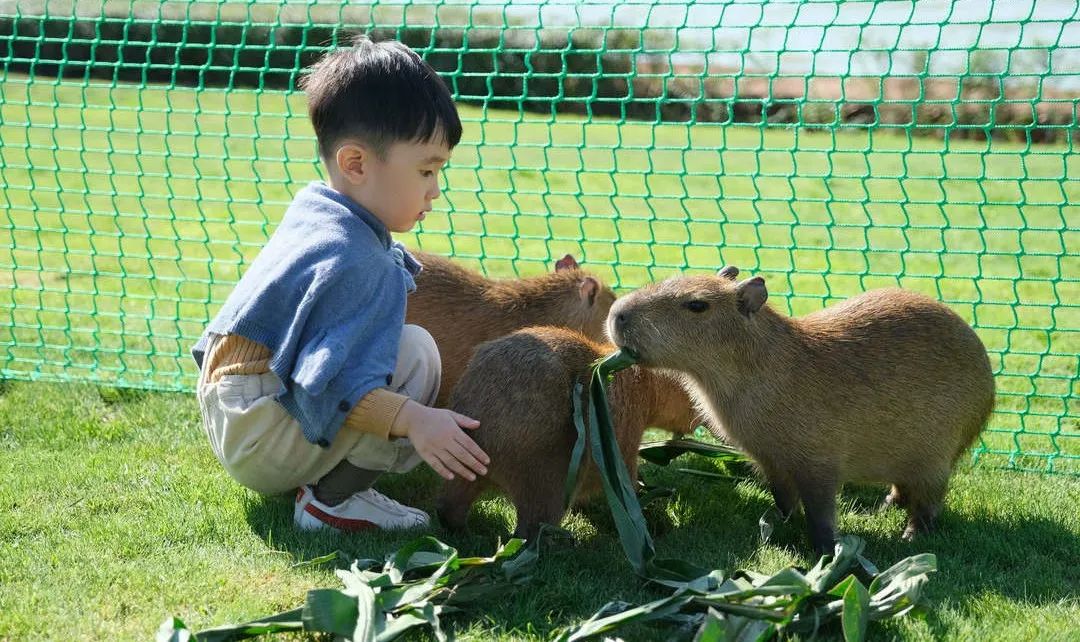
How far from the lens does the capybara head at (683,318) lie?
3482 millimetres

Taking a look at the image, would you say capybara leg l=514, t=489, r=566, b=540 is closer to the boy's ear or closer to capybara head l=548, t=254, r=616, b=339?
the boy's ear

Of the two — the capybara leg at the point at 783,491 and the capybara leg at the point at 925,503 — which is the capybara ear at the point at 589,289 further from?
the capybara leg at the point at 925,503

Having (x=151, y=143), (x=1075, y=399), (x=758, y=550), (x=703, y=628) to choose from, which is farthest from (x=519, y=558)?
(x=151, y=143)

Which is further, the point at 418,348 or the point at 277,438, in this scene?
the point at 418,348

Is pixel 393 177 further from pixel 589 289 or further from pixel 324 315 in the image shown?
pixel 589 289

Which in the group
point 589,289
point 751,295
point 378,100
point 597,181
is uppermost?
point 378,100

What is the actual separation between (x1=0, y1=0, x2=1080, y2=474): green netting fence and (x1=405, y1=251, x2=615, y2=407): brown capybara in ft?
2.30

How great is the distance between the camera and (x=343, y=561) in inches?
129

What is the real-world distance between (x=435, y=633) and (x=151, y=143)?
40.1 ft

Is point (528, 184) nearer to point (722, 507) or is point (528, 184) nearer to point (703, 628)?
point (722, 507)

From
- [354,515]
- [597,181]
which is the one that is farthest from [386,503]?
[597,181]

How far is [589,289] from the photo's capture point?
4.62 metres

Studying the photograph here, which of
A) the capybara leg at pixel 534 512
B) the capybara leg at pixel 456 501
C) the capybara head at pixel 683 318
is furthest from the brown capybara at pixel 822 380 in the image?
the capybara leg at pixel 456 501

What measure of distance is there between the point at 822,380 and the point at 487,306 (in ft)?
5.08
